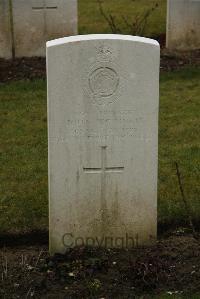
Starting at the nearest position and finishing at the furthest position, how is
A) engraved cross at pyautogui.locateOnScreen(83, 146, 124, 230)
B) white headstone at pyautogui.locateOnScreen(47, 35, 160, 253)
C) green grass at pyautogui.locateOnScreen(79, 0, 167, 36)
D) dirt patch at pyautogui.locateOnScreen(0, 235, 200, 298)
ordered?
1. dirt patch at pyautogui.locateOnScreen(0, 235, 200, 298)
2. white headstone at pyautogui.locateOnScreen(47, 35, 160, 253)
3. engraved cross at pyautogui.locateOnScreen(83, 146, 124, 230)
4. green grass at pyautogui.locateOnScreen(79, 0, 167, 36)

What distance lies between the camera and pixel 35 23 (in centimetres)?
1051

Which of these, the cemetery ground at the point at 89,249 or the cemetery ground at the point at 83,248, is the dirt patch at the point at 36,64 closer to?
the cemetery ground at the point at 83,248

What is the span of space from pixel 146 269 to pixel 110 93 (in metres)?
1.17

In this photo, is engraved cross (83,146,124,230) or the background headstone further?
the background headstone

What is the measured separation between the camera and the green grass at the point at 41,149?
18.2 feet

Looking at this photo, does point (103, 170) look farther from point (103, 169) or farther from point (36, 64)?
point (36, 64)

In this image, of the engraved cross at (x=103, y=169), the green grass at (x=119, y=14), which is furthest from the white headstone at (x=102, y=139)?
the green grass at (x=119, y=14)

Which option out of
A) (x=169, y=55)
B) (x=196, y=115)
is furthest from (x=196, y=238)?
(x=169, y=55)

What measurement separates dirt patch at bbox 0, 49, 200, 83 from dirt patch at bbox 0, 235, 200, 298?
197 inches

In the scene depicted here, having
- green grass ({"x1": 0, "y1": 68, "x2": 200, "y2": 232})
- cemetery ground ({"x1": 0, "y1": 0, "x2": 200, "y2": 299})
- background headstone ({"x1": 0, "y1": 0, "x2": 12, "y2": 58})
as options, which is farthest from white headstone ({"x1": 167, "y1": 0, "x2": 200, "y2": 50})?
background headstone ({"x1": 0, "y1": 0, "x2": 12, "y2": 58})

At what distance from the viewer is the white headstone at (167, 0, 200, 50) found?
10695mm

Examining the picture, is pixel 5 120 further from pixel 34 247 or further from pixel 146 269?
pixel 146 269

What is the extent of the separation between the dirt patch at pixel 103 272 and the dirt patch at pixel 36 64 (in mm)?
5008

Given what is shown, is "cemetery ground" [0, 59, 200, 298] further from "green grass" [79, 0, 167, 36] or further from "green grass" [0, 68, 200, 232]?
"green grass" [79, 0, 167, 36]
